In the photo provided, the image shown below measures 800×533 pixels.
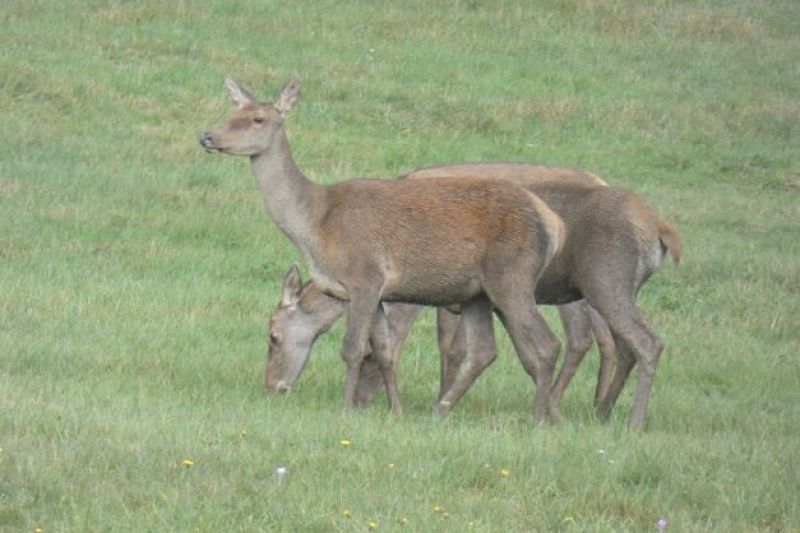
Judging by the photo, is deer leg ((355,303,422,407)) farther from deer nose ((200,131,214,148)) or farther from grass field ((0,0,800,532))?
deer nose ((200,131,214,148))

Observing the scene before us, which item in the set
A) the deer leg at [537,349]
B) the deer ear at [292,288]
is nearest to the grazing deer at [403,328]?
the deer ear at [292,288]

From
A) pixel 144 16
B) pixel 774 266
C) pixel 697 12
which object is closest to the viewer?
pixel 774 266

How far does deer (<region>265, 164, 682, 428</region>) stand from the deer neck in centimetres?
95

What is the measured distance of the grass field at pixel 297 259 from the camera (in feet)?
26.4

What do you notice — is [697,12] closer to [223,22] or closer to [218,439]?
[223,22]

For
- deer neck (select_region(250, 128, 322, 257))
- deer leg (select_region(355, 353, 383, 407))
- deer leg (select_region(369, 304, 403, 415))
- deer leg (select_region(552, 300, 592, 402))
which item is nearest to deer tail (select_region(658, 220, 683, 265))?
deer leg (select_region(552, 300, 592, 402))

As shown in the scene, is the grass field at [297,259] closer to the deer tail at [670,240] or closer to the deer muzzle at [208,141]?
the deer tail at [670,240]

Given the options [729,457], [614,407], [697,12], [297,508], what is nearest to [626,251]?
[614,407]

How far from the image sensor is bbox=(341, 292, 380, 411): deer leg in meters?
10.8

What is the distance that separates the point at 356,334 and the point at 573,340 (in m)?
2.03

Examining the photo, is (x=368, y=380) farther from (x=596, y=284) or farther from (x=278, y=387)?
(x=596, y=284)

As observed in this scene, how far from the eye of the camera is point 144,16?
25484 mm

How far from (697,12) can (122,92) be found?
1136 cm

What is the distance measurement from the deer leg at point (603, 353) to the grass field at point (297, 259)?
19 cm
